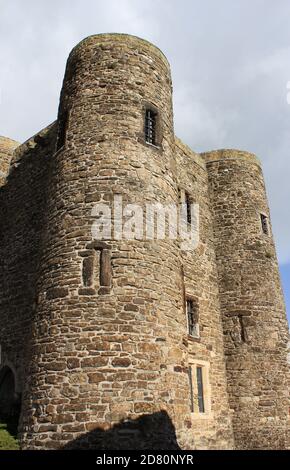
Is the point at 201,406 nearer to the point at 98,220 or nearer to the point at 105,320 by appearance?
the point at 105,320

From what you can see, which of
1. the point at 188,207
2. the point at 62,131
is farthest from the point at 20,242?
the point at 188,207

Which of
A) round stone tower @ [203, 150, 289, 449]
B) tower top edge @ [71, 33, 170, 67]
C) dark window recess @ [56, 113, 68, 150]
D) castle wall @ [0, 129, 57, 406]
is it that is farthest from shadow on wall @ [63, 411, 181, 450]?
tower top edge @ [71, 33, 170, 67]

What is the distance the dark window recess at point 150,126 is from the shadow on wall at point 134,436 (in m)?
6.69

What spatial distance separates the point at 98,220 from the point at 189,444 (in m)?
5.25

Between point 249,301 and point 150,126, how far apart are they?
6981 mm

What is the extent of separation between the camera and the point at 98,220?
969cm

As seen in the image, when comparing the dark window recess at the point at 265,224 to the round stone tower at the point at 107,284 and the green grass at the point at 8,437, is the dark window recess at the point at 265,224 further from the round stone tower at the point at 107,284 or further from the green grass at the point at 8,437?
the green grass at the point at 8,437

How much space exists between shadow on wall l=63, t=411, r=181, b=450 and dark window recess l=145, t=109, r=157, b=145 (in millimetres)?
6690

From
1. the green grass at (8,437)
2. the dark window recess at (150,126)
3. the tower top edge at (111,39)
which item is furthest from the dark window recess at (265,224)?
the green grass at (8,437)

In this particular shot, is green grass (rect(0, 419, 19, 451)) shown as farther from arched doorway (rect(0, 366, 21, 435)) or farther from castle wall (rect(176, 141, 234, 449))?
castle wall (rect(176, 141, 234, 449))

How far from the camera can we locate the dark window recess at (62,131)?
448 inches

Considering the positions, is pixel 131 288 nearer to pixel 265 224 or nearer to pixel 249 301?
pixel 249 301

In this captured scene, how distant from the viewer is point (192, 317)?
13.5m

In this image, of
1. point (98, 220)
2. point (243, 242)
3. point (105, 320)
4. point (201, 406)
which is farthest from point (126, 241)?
point (243, 242)
